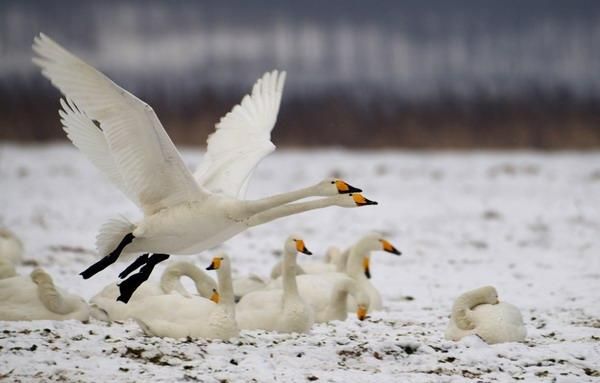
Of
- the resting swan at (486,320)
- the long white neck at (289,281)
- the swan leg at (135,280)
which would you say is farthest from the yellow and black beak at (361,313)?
the swan leg at (135,280)

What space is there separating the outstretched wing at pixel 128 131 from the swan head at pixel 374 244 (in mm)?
2550

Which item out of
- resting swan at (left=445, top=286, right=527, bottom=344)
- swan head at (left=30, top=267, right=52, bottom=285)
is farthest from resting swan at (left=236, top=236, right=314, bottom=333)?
swan head at (left=30, top=267, right=52, bottom=285)

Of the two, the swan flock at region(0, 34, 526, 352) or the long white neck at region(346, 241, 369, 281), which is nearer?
the swan flock at region(0, 34, 526, 352)

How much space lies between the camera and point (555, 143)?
30.7 meters

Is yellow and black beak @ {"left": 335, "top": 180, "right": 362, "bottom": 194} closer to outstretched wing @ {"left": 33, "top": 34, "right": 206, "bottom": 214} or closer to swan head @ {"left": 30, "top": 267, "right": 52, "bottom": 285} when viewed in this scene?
outstretched wing @ {"left": 33, "top": 34, "right": 206, "bottom": 214}

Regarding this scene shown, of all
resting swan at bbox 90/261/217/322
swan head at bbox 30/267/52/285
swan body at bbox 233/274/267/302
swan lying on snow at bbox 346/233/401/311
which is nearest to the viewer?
swan head at bbox 30/267/52/285

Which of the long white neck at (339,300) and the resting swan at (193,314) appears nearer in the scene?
the resting swan at (193,314)

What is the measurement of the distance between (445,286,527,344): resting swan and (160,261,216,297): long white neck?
2.21 meters

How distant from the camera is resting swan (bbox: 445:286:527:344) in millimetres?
7457

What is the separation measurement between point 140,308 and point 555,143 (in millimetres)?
24351

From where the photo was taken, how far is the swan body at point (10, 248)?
1068 cm

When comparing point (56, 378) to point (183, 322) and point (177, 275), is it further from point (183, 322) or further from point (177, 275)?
point (177, 275)

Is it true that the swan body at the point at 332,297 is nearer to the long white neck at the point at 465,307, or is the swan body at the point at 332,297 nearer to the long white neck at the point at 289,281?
the long white neck at the point at 289,281

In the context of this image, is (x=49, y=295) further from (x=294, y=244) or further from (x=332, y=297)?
(x=332, y=297)
